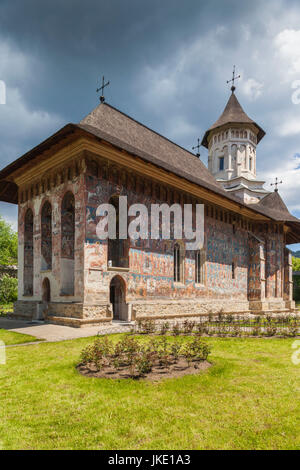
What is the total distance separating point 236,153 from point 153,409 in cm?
3133

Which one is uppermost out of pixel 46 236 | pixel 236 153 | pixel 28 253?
pixel 236 153

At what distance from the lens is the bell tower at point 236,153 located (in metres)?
32.3

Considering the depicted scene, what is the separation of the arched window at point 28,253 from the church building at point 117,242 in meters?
0.05

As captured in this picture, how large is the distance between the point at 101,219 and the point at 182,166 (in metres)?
10.0

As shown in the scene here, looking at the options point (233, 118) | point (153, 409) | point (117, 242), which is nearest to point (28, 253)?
point (117, 242)

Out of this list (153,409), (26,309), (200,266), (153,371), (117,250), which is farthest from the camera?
(200,266)

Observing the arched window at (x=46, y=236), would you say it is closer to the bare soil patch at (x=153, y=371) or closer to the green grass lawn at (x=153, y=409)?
the green grass lawn at (x=153, y=409)

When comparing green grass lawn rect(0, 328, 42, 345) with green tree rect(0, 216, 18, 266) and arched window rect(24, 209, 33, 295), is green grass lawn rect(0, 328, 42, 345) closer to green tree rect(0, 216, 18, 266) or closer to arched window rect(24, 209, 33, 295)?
arched window rect(24, 209, 33, 295)

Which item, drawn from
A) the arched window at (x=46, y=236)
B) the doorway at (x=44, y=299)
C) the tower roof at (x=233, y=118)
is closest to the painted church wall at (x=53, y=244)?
the arched window at (x=46, y=236)

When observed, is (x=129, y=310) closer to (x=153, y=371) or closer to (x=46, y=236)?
(x=46, y=236)

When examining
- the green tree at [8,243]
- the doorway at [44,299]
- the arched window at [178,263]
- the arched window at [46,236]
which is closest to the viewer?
the doorway at [44,299]

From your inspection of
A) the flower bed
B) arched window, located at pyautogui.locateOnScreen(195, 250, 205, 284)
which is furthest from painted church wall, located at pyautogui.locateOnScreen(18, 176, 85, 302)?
arched window, located at pyautogui.locateOnScreen(195, 250, 205, 284)

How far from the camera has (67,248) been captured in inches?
591

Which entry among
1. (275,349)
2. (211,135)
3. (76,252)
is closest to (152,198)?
(76,252)
